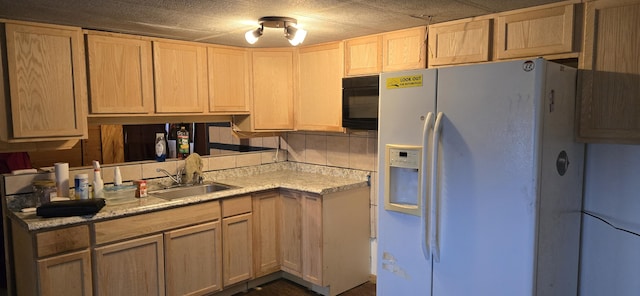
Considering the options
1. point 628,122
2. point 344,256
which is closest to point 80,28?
point 344,256

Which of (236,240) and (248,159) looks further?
(248,159)

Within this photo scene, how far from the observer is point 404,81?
2174mm

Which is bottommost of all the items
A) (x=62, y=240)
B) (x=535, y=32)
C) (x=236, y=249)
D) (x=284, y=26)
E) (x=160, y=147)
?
(x=236, y=249)

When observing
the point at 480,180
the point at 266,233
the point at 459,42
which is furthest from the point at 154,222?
the point at 459,42

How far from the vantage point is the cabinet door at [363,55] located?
2977mm

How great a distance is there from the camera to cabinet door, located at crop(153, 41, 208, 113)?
301 cm

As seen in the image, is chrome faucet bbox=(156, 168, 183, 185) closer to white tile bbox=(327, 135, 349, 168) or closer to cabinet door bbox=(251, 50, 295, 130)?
cabinet door bbox=(251, 50, 295, 130)

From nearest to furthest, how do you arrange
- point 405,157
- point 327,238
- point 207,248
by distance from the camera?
point 405,157
point 207,248
point 327,238

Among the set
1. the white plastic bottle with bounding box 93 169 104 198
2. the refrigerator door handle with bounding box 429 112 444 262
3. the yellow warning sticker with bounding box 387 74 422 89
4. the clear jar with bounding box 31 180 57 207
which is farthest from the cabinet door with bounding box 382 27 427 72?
the clear jar with bounding box 31 180 57 207

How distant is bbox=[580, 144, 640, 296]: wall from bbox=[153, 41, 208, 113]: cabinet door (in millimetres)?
2640

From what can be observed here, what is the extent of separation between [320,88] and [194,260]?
1.62 m

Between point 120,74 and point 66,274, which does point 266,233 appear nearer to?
point 66,274

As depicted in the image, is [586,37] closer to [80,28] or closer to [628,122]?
[628,122]

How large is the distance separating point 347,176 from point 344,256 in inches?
26.3
